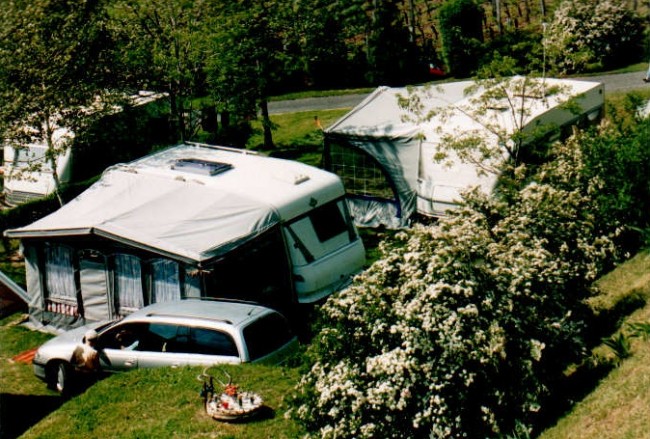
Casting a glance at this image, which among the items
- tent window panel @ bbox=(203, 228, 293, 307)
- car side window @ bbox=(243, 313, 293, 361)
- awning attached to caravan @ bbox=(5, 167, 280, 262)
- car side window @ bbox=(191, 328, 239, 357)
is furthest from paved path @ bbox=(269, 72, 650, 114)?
car side window @ bbox=(191, 328, 239, 357)

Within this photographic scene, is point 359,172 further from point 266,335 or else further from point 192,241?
point 266,335

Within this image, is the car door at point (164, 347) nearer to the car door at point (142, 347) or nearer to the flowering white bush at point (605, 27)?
the car door at point (142, 347)

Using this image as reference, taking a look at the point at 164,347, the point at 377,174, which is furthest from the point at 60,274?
the point at 377,174

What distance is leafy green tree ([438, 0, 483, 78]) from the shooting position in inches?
1303

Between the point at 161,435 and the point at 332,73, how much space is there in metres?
27.0

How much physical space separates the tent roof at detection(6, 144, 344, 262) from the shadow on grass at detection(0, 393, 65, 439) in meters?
3.14

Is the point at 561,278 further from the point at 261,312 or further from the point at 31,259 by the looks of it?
the point at 31,259

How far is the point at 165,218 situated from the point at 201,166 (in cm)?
195

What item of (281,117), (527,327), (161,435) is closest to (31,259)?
(161,435)

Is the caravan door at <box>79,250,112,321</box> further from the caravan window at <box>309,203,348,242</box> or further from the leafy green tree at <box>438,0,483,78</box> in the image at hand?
the leafy green tree at <box>438,0,483,78</box>

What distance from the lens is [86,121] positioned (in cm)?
1970

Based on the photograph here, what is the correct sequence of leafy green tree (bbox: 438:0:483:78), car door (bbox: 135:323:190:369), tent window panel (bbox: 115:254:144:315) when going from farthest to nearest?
1. leafy green tree (bbox: 438:0:483:78)
2. tent window panel (bbox: 115:254:144:315)
3. car door (bbox: 135:323:190:369)

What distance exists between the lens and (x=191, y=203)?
15.3 meters

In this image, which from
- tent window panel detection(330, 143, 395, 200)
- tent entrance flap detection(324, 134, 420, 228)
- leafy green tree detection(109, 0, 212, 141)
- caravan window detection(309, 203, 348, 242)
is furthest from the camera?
leafy green tree detection(109, 0, 212, 141)
